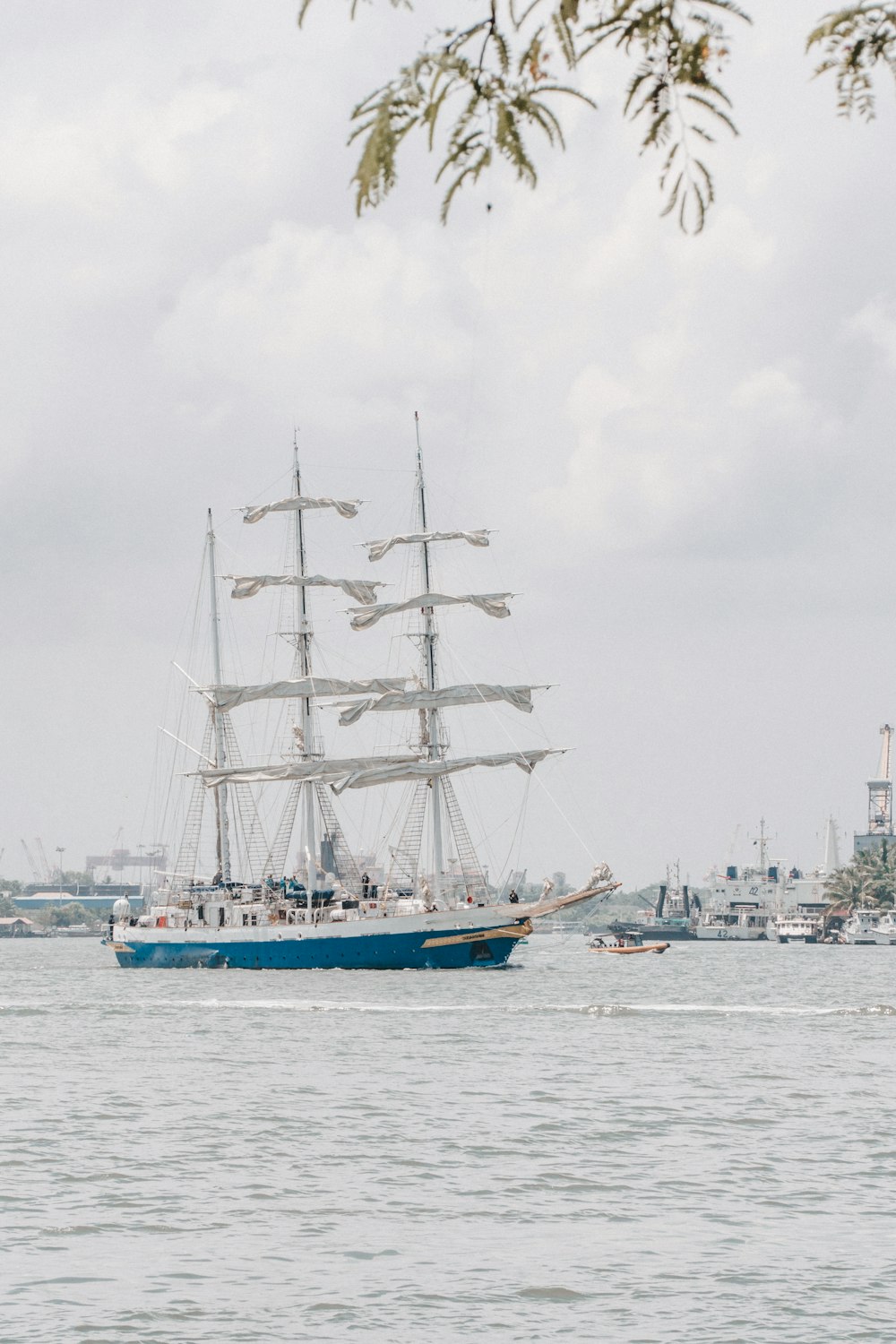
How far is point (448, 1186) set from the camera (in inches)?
1088

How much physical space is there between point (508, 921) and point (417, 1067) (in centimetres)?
6427

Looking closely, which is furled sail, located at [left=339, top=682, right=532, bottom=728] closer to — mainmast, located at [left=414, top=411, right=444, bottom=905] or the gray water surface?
mainmast, located at [left=414, top=411, right=444, bottom=905]

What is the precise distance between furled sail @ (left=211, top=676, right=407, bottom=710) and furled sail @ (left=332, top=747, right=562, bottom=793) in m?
7.10

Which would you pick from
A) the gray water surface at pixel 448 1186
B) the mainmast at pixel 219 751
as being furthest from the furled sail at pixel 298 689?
Answer: the gray water surface at pixel 448 1186

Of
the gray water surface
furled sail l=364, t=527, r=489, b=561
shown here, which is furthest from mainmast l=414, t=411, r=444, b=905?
the gray water surface

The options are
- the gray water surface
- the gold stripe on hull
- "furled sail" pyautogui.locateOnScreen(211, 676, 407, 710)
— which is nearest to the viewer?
the gray water surface

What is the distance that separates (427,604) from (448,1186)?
9231 cm

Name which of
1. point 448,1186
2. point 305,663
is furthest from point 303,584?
point 448,1186

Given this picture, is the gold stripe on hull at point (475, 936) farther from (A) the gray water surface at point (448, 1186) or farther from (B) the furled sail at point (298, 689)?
(A) the gray water surface at point (448, 1186)

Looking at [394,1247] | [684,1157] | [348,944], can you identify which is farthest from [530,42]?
[348,944]

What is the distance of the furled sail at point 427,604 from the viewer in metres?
119

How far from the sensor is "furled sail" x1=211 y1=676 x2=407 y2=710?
126m

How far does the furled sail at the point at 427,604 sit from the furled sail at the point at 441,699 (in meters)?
5.17

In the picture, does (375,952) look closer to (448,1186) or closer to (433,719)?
(433,719)
